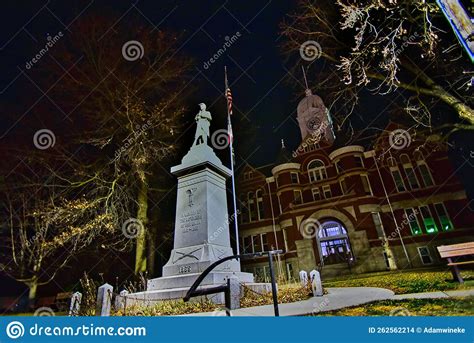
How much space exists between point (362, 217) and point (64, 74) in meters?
15.9

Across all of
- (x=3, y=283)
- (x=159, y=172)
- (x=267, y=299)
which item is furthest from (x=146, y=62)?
(x=267, y=299)

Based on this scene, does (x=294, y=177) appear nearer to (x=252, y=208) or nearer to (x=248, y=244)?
(x=252, y=208)

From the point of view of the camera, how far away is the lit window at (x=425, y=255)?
36.7ft

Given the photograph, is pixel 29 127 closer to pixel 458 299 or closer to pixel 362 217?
pixel 458 299

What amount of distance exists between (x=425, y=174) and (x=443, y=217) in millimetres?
2323

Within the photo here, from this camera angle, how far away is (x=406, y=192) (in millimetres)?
12469

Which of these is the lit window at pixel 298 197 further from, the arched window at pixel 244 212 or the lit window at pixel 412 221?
the lit window at pixel 412 221

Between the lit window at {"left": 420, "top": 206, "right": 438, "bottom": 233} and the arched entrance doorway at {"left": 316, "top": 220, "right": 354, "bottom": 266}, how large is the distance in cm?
362

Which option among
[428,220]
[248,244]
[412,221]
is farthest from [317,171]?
[248,244]

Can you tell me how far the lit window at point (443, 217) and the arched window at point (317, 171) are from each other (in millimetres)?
5594

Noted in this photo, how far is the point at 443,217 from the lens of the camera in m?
11.5

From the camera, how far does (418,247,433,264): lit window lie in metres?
11.2

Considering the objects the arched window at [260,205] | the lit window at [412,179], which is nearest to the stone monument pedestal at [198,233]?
the arched window at [260,205]

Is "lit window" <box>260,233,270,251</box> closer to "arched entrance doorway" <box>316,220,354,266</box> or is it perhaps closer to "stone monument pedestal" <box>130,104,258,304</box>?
"arched entrance doorway" <box>316,220,354,266</box>
